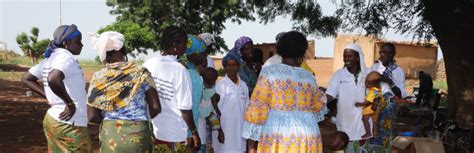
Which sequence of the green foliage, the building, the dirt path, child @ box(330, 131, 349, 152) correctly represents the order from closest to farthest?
child @ box(330, 131, 349, 152), the dirt path, the building, the green foliage

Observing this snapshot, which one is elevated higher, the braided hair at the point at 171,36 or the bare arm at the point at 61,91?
the braided hair at the point at 171,36

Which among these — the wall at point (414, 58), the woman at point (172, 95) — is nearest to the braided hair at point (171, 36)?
the woman at point (172, 95)

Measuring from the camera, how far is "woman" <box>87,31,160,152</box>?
3.04 m

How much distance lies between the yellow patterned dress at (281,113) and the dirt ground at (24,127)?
4.00 m

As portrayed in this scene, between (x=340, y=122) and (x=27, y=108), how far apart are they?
9355 millimetres

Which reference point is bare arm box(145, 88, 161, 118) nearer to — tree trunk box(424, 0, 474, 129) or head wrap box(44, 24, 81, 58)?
head wrap box(44, 24, 81, 58)

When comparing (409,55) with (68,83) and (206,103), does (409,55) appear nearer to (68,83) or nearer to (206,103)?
(206,103)

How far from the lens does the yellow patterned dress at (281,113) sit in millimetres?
3096

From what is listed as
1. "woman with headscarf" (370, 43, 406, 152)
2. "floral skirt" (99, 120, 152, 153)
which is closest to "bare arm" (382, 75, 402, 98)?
"woman with headscarf" (370, 43, 406, 152)

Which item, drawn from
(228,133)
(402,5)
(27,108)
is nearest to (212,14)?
(27,108)

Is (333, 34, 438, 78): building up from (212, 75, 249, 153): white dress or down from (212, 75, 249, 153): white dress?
up

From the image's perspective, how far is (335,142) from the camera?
3.96 m

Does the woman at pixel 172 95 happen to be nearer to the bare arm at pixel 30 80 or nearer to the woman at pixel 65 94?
the woman at pixel 65 94

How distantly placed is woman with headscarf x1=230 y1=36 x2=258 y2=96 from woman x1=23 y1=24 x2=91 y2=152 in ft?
5.84
